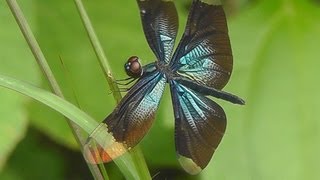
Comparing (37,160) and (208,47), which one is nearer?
(208,47)

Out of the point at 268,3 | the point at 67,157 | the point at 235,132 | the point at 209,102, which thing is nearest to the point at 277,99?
the point at 235,132

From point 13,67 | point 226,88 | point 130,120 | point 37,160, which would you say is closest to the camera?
point 130,120

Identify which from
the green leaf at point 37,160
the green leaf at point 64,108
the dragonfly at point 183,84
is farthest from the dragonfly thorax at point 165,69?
the green leaf at point 37,160

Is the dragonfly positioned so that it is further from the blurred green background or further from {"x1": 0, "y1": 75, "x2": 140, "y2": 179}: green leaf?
the blurred green background

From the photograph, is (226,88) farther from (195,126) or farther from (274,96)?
(195,126)

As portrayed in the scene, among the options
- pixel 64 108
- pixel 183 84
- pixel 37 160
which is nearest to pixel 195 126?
pixel 183 84

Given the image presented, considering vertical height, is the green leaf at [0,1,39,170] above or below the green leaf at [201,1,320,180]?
above

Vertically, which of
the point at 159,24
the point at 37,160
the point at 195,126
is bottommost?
the point at 37,160

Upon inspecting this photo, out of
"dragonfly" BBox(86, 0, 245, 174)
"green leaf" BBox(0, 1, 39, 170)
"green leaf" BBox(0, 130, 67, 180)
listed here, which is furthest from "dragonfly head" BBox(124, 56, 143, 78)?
"green leaf" BBox(0, 130, 67, 180)

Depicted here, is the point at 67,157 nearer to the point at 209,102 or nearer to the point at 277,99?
the point at 277,99
